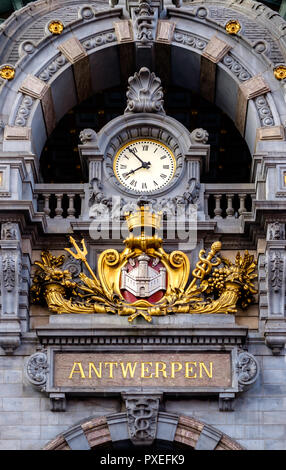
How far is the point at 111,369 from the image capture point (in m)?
33.2

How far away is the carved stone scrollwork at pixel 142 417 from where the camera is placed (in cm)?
3269

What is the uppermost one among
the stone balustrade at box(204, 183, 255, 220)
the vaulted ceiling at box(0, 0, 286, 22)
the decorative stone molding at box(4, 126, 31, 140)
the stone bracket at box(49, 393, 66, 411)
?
the vaulted ceiling at box(0, 0, 286, 22)

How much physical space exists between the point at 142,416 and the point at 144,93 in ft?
24.4

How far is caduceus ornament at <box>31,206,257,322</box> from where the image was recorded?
33875 millimetres

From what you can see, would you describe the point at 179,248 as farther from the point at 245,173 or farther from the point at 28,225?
the point at 245,173

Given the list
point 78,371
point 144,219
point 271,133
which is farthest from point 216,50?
point 78,371

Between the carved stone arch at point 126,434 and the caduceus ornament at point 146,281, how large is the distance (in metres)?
2.29

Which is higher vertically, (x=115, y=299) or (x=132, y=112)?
(x=132, y=112)

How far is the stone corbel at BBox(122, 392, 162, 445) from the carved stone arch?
143 mm

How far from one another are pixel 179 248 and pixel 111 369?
3169 mm

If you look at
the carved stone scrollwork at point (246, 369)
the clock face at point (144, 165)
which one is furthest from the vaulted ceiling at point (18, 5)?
the carved stone scrollwork at point (246, 369)

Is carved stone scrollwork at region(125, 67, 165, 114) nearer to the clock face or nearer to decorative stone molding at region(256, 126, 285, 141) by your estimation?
the clock face

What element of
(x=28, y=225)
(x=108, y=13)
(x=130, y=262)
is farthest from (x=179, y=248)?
(x=108, y=13)

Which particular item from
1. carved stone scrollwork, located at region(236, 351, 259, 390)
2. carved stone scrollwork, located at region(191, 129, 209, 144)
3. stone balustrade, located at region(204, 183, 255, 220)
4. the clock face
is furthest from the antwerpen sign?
carved stone scrollwork, located at region(191, 129, 209, 144)
